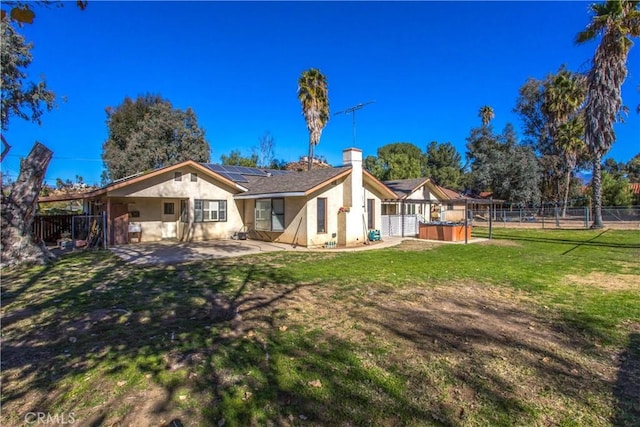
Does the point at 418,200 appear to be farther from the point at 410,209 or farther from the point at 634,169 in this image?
the point at 634,169

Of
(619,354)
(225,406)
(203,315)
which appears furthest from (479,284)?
(225,406)

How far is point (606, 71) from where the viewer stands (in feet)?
73.9

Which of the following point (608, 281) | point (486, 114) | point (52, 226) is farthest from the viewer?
point (486, 114)

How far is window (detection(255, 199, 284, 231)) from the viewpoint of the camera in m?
15.9

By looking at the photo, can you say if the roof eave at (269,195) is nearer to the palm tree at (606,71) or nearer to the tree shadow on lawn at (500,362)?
the tree shadow on lawn at (500,362)

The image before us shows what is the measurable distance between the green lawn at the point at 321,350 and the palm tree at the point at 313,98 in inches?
818

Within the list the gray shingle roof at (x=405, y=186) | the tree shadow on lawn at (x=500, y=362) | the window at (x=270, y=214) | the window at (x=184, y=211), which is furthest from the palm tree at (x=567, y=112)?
the tree shadow on lawn at (x=500, y=362)

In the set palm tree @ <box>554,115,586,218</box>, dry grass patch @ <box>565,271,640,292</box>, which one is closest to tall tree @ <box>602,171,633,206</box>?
palm tree @ <box>554,115,586,218</box>

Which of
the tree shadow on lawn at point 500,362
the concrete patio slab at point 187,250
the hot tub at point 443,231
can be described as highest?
the hot tub at point 443,231

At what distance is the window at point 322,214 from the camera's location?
49.3 feet

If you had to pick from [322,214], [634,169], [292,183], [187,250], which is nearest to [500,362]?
[322,214]

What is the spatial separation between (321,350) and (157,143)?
3204cm

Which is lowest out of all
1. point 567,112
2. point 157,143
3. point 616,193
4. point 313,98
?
point 616,193

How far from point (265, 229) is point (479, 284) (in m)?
10.9
